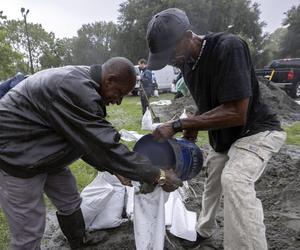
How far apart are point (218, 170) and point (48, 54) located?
45.3 metres

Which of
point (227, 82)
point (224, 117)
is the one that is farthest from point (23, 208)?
point (227, 82)

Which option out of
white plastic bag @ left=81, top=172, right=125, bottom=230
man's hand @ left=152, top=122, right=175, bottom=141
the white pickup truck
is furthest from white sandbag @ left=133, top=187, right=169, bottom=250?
the white pickup truck

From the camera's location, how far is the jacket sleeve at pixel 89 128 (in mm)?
2242

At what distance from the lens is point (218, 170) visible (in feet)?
9.97

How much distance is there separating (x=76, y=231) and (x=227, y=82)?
6.19 ft

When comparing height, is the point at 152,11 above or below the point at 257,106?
below

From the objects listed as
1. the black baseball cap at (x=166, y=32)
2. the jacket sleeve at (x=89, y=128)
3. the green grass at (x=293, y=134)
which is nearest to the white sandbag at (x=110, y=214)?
the jacket sleeve at (x=89, y=128)

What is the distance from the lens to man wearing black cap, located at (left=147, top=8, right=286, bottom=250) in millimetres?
2311

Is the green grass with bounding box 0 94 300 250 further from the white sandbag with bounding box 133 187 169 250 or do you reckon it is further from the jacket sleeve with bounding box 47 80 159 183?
the jacket sleeve with bounding box 47 80 159 183

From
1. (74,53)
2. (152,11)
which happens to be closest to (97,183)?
(152,11)

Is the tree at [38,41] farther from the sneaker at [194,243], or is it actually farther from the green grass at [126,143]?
the sneaker at [194,243]

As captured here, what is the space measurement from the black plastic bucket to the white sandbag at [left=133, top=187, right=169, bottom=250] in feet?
0.83

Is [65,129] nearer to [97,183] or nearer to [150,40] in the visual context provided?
[150,40]

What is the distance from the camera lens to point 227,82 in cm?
232
